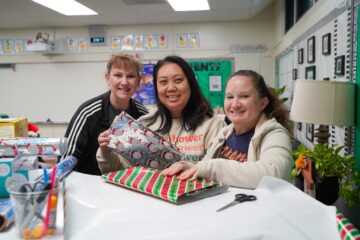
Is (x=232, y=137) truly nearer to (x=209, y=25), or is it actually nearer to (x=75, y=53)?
(x=209, y=25)

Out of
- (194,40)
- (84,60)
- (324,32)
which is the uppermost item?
(194,40)

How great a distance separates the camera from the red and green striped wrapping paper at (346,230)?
0.51m

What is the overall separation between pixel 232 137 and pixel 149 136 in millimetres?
409

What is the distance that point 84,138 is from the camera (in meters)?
1.90

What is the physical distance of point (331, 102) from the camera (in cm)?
189

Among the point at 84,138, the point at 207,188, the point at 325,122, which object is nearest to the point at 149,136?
the point at 207,188

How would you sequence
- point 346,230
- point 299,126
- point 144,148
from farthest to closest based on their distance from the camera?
1. point 299,126
2. point 144,148
3. point 346,230

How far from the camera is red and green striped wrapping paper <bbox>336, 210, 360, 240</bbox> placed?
0.51 m

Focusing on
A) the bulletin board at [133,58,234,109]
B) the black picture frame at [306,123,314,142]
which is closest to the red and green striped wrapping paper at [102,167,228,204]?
the black picture frame at [306,123,314,142]

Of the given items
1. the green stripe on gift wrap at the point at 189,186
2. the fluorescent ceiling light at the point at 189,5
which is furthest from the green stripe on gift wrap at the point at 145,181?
the fluorescent ceiling light at the point at 189,5

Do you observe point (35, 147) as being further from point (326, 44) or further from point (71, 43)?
point (71, 43)

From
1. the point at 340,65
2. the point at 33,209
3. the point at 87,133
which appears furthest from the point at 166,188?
the point at 340,65

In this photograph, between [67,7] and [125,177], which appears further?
[67,7]

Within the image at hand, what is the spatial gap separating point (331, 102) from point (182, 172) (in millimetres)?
1314
